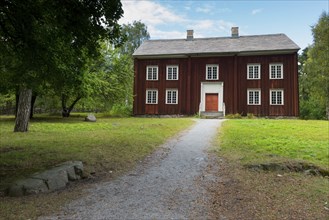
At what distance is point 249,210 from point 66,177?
13.9 ft

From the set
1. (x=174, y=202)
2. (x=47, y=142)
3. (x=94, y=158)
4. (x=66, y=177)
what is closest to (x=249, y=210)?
(x=174, y=202)

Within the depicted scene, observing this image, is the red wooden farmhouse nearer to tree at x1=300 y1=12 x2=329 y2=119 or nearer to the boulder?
tree at x1=300 y1=12 x2=329 y2=119

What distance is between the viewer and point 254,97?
105 ft

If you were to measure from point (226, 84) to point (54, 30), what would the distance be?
2604cm

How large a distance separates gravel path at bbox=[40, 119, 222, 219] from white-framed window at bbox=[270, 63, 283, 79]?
957 inches

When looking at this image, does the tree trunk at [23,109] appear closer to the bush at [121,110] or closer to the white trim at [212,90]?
the white trim at [212,90]

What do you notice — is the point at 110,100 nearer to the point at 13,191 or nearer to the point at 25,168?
the point at 25,168

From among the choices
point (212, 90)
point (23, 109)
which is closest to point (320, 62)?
point (212, 90)

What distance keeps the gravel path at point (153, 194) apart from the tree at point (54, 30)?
13.1ft

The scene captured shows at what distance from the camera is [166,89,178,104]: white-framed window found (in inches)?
1337

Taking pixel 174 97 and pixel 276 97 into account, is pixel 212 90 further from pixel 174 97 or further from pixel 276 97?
pixel 276 97

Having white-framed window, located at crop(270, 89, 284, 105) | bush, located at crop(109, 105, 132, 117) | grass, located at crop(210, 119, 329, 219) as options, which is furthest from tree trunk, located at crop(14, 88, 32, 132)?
white-framed window, located at crop(270, 89, 284, 105)

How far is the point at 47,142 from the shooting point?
40.4ft

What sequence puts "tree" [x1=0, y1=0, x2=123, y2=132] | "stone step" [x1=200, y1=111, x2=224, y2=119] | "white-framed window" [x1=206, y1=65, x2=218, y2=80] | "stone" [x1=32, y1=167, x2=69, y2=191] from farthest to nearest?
"white-framed window" [x1=206, y1=65, x2=218, y2=80] < "stone step" [x1=200, y1=111, x2=224, y2=119] < "tree" [x1=0, y1=0, x2=123, y2=132] < "stone" [x1=32, y1=167, x2=69, y2=191]
